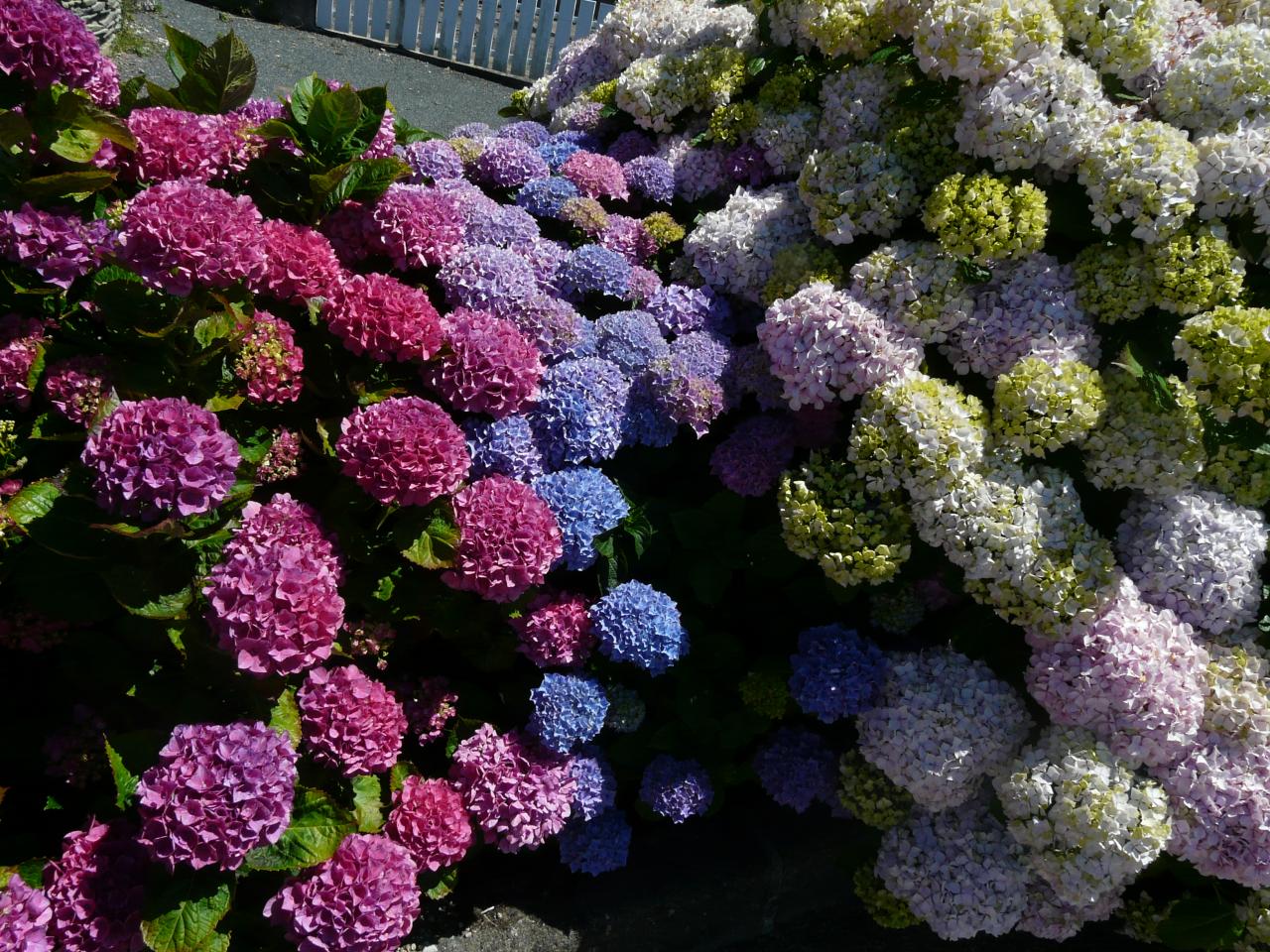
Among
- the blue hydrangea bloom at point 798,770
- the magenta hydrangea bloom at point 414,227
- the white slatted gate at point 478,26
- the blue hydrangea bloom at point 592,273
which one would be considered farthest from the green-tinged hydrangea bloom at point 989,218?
the white slatted gate at point 478,26

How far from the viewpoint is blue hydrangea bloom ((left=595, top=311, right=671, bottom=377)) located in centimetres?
273

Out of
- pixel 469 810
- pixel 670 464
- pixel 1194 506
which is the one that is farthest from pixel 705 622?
pixel 1194 506

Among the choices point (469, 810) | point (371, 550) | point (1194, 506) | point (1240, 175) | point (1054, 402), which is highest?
point (1240, 175)

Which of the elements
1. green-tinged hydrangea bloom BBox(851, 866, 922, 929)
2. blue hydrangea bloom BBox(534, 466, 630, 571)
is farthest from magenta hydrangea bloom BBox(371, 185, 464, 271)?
green-tinged hydrangea bloom BBox(851, 866, 922, 929)

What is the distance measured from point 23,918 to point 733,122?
9.73 ft

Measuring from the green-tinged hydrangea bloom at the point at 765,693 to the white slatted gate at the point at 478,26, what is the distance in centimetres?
1067

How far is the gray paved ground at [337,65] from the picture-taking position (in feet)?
31.1

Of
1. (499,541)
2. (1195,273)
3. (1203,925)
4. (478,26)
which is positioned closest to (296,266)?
(499,541)

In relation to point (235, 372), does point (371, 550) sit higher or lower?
lower

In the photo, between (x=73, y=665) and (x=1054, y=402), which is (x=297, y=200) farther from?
(x=1054, y=402)

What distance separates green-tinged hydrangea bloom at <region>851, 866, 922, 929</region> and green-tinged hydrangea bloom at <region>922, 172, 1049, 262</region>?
5.62 ft

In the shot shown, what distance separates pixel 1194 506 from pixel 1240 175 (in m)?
0.82

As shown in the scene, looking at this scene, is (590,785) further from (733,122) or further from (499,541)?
(733,122)

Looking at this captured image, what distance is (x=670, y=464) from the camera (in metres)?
2.91
